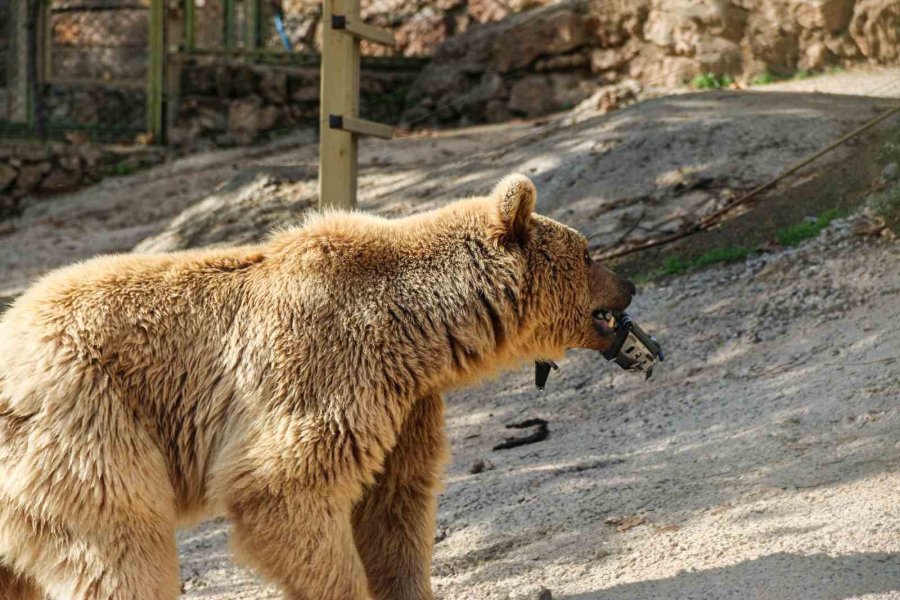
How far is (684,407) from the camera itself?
22.4 ft

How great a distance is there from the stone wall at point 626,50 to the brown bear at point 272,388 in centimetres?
831

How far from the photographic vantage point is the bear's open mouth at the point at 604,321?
5.16 m

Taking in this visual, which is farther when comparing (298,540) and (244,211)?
(244,211)

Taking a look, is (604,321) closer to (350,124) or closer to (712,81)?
(350,124)

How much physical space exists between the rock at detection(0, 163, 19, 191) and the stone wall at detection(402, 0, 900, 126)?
17.4 ft

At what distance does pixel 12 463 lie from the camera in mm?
4219

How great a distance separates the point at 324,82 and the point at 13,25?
1002 centimetres

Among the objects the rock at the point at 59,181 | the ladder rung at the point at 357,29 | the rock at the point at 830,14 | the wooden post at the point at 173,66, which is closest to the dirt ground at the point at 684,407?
the rock at the point at 830,14

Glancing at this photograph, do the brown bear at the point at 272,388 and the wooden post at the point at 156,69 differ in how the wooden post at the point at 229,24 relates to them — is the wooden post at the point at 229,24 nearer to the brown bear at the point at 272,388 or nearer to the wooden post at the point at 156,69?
the wooden post at the point at 156,69

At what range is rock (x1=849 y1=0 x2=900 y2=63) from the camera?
1234 centimetres

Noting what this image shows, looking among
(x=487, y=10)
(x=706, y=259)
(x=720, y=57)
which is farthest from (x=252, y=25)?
(x=706, y=259)

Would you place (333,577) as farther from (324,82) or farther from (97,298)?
(324,82)

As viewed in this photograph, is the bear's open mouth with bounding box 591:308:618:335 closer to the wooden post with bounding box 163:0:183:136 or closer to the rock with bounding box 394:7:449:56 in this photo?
the wooden post with bounding box 163:0:183:136

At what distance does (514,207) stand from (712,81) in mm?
9075
